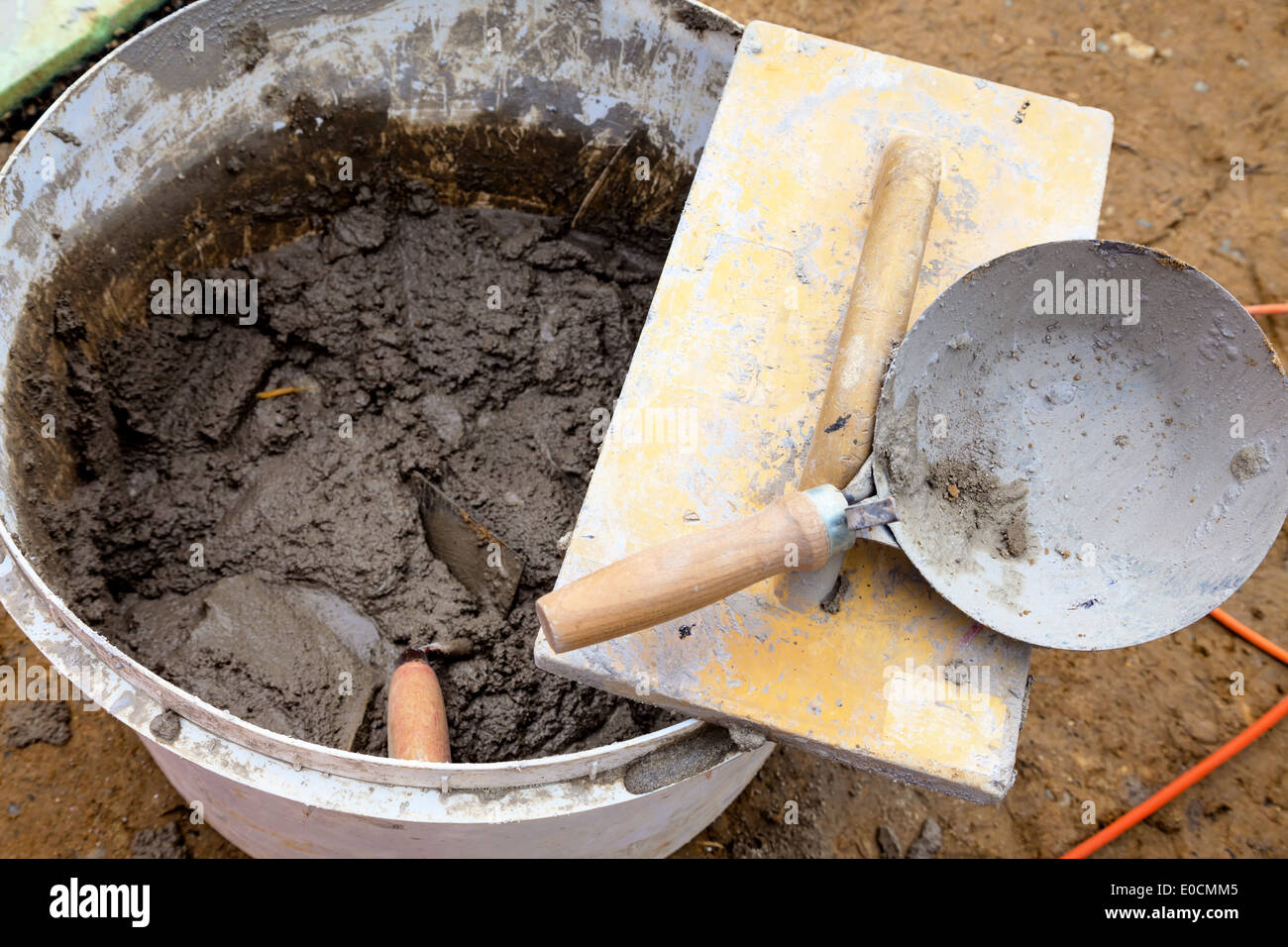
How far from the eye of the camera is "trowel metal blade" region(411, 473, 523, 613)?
1995 millimetres

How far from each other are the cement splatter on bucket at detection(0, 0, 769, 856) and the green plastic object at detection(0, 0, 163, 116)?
0.38 ft

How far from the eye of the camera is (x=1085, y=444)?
1487 mm

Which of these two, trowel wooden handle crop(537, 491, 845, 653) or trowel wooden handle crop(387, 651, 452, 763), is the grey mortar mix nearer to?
trowel wooden handle crop(387, 651, 452, 763)

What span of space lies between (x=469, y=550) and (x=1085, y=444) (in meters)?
1.18

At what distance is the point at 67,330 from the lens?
1.86m

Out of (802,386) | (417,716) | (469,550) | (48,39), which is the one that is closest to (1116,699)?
(802,386)

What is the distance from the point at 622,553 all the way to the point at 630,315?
1.02 metres

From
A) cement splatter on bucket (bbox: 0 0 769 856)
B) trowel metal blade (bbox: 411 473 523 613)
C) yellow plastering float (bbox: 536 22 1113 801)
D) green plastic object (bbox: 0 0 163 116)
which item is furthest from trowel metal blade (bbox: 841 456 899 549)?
green plastic object (bbox: 0 0 163 116)

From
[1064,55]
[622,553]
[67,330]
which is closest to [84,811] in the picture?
[67,330]

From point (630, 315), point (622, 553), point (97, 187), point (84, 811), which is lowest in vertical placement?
point (84, 811)

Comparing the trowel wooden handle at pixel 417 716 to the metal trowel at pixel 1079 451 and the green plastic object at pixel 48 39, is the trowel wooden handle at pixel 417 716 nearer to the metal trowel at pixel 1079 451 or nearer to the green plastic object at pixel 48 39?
the metal trowel at pixel 1079 451
